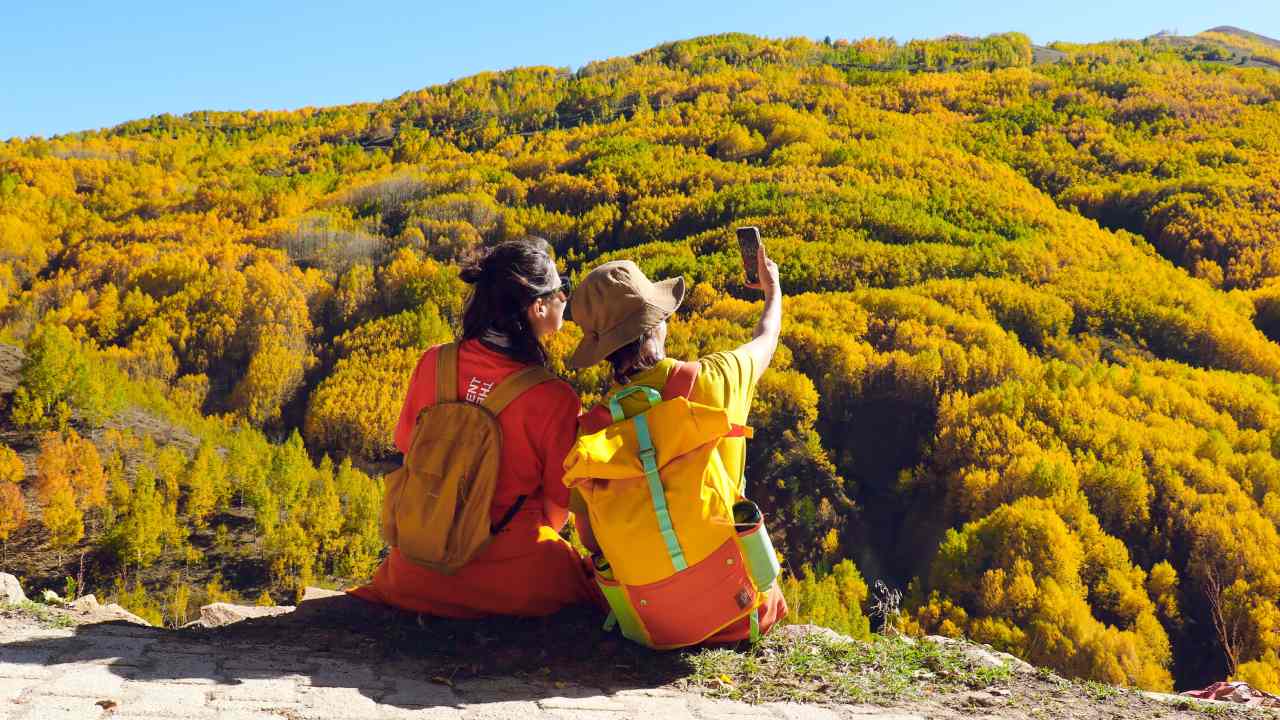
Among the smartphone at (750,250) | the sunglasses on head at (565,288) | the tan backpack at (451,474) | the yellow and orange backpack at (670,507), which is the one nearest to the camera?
the yellow and orange backpack at (670,507)

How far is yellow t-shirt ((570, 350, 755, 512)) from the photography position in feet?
10.1

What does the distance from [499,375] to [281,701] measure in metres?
1.20

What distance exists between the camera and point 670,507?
3.01 meters

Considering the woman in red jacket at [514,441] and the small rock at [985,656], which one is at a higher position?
the woman in red jacket at [514,441]

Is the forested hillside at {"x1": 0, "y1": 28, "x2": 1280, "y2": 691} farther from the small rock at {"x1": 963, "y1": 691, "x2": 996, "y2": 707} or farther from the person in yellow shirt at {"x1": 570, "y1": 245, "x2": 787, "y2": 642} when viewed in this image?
the person in yellow shirt at {"x1": 570, "y1": 245, "x2": 787, "y2": 642}

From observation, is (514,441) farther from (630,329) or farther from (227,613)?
(227,613)

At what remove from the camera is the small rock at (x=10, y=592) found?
3.82m

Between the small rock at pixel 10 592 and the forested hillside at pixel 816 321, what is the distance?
5740mm

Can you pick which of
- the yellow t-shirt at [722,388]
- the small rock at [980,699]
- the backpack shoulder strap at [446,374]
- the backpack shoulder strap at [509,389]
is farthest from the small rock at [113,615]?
the small rock at [980,699]

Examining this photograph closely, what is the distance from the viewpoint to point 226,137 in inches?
2363

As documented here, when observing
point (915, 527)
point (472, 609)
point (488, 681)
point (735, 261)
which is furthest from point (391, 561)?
point (735, 261)

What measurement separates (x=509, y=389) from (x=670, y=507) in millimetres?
684

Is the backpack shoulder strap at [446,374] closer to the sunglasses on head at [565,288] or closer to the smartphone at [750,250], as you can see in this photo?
the sunglasses on head at [565,288]

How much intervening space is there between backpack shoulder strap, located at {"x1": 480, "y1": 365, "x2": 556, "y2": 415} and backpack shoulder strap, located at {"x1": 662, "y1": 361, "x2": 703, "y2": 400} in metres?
0.47
